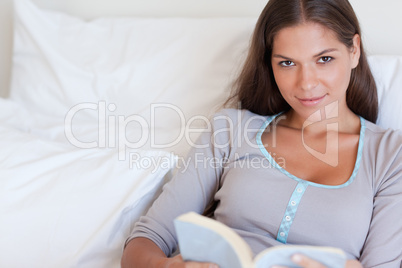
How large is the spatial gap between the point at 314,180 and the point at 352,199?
10 cm

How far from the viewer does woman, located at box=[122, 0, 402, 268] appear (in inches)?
37.4

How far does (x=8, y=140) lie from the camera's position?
4.04ft

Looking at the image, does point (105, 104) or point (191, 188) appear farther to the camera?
point (105, 104)

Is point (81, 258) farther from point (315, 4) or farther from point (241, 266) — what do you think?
point (315, 4)

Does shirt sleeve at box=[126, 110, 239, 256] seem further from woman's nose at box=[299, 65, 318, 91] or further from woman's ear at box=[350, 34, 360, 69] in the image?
woman's ear at box=[350, 34, 360, 69]

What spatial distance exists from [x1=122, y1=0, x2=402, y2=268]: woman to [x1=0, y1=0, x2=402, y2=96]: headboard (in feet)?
0.71

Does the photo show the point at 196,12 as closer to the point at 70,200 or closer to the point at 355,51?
the point at 355,51

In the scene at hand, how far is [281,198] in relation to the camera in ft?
3.29

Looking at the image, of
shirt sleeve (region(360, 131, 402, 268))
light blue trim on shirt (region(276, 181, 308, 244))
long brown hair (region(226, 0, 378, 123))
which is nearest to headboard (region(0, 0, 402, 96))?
long brown hair (region(226, 0, 378, 123))

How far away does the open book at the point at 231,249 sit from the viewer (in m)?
0.63

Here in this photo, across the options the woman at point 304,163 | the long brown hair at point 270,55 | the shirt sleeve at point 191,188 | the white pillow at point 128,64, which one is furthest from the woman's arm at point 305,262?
the white pillow at point 128,64

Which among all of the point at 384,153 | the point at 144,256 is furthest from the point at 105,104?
the point at 384,153

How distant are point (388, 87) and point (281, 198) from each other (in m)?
0.48

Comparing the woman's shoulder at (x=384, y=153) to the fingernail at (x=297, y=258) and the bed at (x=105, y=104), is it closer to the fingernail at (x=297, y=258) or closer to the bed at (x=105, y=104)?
the bed at (x=105, y=104)
